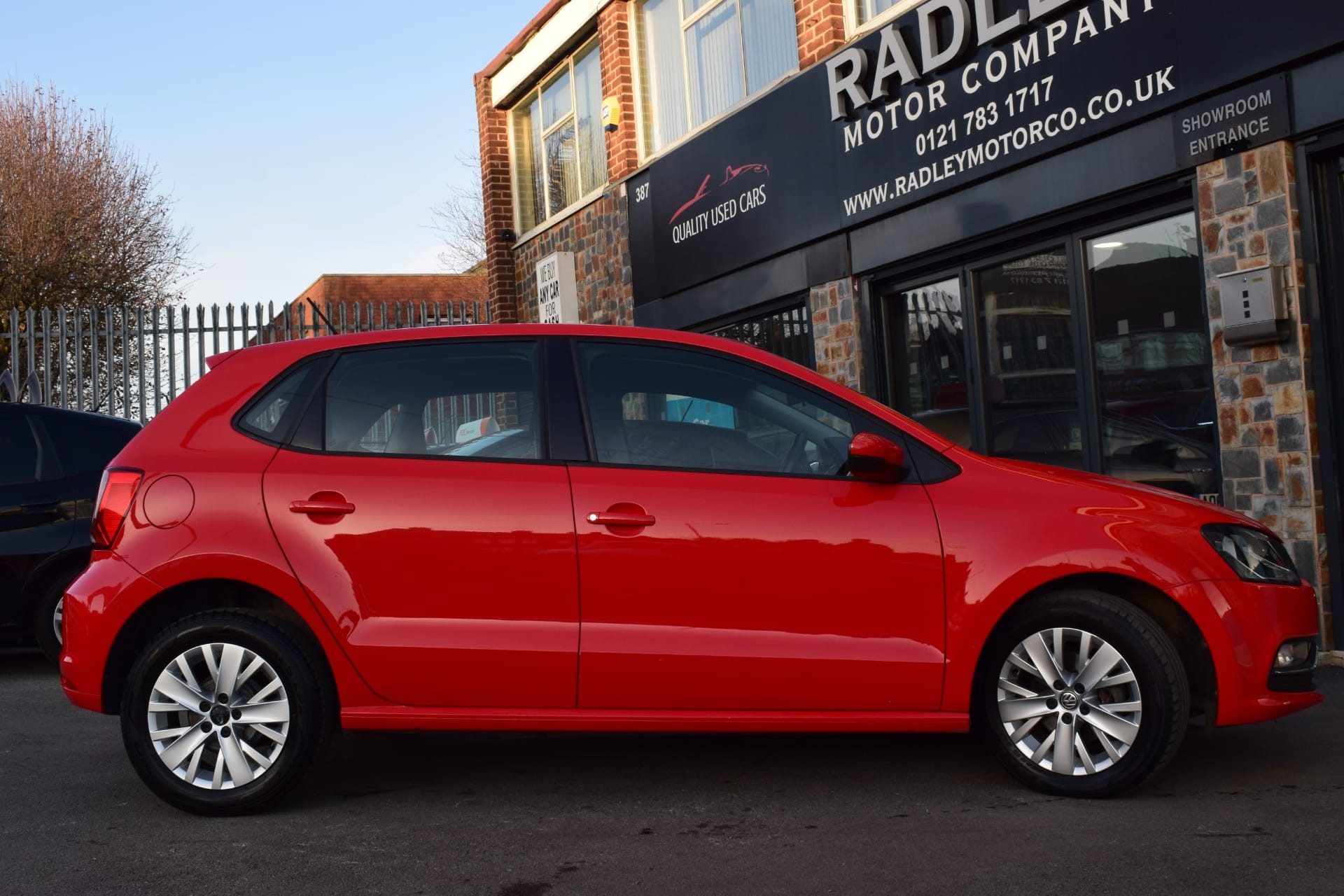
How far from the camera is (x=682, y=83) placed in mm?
13867

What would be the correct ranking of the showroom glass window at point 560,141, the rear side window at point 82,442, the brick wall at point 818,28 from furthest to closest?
the showroom glass window at point 560,141 → the brick wall at point 818,28 → the rear side window at point 82,442

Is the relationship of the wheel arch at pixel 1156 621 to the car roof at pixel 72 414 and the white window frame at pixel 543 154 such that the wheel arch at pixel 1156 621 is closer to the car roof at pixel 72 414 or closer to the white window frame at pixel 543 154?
the car roof at pixel 72 414

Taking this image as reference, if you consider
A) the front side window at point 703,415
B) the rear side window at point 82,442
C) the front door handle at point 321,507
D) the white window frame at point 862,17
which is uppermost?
the white window frame at point 862,17

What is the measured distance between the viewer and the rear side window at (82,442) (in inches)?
324

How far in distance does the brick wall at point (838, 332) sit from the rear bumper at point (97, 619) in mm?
6893

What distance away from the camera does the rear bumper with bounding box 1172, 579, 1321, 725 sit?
4520 mm

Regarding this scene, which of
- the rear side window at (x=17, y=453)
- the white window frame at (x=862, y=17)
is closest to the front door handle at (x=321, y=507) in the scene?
the rear side window at (x=17, y=453)

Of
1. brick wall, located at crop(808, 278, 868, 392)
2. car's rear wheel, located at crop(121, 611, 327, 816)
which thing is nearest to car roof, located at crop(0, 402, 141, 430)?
car's rear wheel, located at crop(121, 611, 327, 816)

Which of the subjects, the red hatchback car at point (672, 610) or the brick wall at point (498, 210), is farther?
the brick wall at point (498, 210)

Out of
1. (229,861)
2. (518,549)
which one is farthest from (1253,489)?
(229,861)

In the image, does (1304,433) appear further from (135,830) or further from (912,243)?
(135,830)

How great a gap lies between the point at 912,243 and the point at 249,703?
22.2 ft

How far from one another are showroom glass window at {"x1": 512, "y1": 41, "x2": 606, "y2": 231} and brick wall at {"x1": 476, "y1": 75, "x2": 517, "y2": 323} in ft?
0.54

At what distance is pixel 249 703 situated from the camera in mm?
4602
